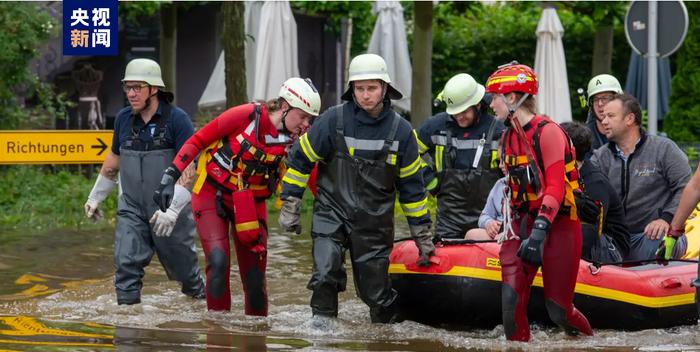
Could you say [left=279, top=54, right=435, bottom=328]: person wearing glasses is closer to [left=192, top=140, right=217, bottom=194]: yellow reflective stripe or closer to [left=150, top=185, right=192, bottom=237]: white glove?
[left=192, top=140, right=217, bottom=194]: yellow reflective stripe

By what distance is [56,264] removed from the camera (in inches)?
545

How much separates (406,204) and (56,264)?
5203mm

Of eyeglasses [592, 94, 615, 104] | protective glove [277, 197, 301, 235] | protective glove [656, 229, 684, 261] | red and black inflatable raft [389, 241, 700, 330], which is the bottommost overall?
red and black inflatable raft [389, 241, 700, 330]

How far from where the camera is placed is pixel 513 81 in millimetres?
8969

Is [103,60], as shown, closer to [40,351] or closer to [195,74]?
[195,74]

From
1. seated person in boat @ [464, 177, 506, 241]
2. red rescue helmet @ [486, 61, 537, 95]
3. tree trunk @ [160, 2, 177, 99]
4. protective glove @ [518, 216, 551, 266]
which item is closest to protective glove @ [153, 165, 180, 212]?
seated person in boat @ [464, 177, 506, 241]

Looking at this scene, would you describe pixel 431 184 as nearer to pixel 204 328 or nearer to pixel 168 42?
pixel 204 328

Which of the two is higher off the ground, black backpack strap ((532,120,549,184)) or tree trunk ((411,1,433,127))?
tree trunk ((411,1,433,127))

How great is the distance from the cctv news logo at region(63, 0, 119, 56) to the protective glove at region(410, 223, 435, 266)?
7256mm

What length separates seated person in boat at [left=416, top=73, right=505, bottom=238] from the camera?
10.9 meters

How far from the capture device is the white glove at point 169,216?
1035 centimetres

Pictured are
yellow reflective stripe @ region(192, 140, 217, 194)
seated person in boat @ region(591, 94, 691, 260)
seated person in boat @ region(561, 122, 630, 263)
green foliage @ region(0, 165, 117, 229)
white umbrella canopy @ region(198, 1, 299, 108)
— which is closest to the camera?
seated person in boat @ region(561, 122, 630, 263)

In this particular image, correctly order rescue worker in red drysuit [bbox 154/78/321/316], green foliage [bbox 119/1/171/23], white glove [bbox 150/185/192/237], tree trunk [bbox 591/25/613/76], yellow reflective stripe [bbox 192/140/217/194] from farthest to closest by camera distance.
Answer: tree trunk [bbox 591/25/613/76] < green foliage [bbox 119/1/171/23] < white glove [bbox 150/185/192/237] < yellow reflective stripe [bbox 192/140/217/194] < rescue worker in red drysuit [bbox 154/78/321/316]

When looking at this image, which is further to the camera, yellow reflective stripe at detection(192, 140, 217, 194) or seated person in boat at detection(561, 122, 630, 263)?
yellow reflective stripe at detection(192, 140, 217, 194)
